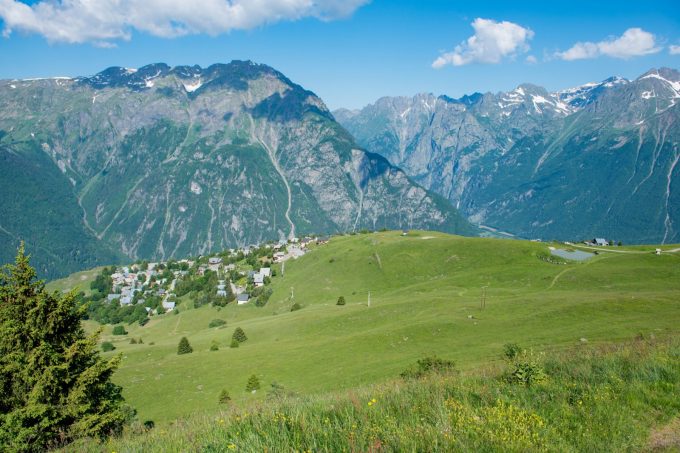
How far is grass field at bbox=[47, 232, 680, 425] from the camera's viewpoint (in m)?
44.4

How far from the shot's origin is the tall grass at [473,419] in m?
7.42

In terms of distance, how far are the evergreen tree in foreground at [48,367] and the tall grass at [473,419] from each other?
7.32 m

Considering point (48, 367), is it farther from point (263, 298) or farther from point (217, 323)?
point (263, 298)

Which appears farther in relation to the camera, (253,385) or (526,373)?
(253,385)

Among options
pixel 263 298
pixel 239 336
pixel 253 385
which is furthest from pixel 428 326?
pixel 263 298

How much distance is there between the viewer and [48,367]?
1689cm

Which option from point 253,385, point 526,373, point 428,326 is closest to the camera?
point 526,373

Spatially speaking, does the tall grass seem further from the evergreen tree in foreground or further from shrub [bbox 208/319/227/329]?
shrub [bbox 208/319/227/329]

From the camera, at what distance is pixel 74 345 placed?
18.4 meters

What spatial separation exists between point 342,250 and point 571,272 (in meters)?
80.7

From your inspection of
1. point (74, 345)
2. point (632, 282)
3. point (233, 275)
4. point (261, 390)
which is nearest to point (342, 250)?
point (233, 275)

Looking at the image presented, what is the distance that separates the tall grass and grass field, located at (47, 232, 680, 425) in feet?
21.7

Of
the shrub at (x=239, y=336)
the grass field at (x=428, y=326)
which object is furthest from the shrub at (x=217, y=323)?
the shrub at (x=239, y=336)

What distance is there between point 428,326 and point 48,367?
1829 inches
